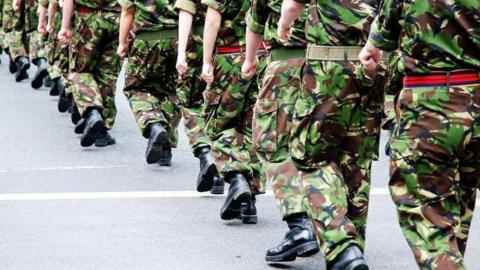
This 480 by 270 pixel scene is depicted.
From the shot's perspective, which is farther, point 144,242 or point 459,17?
point 144,242

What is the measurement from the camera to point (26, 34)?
57.0 feet

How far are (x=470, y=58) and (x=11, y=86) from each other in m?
12.3

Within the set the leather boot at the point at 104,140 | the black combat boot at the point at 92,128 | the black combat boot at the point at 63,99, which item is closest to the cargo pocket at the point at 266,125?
the black combat boot at the point at 92,128

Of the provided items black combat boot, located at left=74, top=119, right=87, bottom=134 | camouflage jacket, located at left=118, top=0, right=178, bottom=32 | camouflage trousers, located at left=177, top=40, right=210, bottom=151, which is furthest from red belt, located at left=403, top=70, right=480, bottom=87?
black combat boot, located at left=74, top=119, right=87, bottom=134

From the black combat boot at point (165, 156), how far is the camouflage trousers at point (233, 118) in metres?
2.37

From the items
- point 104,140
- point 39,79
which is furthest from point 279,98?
point 39,79

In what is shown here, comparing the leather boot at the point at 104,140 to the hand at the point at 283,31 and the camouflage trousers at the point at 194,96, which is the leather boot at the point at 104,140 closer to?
the camouflage trousers at the point at 194,96

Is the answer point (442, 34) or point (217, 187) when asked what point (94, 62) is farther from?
point (442, 34)

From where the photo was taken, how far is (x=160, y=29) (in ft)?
34.5

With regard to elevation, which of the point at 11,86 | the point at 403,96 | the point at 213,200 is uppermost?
the point at 403,96

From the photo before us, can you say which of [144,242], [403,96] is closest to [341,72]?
[403,96]

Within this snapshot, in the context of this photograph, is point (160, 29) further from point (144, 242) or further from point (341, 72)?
point (341, 72)

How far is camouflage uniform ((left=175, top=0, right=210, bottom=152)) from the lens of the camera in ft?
32.1

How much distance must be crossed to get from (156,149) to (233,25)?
86.5 inches
